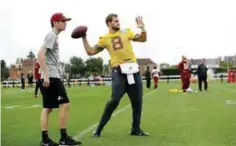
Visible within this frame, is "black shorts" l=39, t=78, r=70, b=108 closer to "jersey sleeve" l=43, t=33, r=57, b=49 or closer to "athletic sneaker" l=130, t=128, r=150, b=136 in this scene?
"jersey sleeve" l=43, t=33, r=57, b=49

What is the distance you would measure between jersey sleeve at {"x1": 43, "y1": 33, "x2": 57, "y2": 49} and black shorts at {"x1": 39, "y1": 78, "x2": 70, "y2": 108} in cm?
49

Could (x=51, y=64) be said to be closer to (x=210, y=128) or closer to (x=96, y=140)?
(x=96, y=140)

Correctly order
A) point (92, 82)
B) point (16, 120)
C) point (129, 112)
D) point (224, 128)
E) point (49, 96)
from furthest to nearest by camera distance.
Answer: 1. point (92, 82)
2. point (129, 112)
3. point (16, 120)
4. point (224, 128)
5. point (49, 96)

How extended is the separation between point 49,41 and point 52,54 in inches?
9.4

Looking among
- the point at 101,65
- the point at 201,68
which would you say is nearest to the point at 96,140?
the point at 201,68

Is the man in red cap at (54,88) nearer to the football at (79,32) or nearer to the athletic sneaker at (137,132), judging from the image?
the football at (79,32)

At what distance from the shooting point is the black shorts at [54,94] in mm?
7344

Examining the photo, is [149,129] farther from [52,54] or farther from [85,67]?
[85,67]

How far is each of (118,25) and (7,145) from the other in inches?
102

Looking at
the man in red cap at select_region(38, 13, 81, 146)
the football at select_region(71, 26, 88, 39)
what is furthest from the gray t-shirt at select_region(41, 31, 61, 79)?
the football at select_region(71, 26, 88, 39)

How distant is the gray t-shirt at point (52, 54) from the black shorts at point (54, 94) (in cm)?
11

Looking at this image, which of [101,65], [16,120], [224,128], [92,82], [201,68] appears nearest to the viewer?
[224,128]

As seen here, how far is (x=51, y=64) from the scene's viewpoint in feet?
24.2

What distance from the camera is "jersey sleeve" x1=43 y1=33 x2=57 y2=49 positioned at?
23.7 feet
